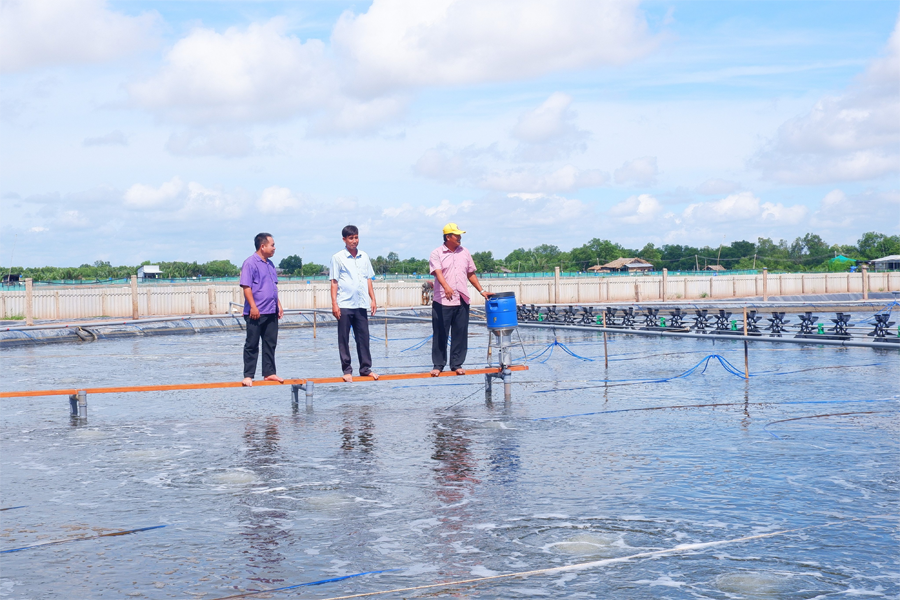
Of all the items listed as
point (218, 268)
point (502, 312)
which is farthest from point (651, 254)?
point (502, 312)

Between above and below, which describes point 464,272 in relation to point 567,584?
above

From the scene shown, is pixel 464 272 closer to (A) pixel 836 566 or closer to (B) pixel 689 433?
(B) pixel 689 433

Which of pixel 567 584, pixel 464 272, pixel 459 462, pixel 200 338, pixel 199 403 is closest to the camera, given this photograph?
pixel 567 584

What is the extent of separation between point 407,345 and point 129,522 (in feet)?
61.5

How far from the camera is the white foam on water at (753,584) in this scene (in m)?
4.70

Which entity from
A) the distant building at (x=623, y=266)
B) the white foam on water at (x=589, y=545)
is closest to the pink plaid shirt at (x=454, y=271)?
the white foam on water at (x=589, y=545)

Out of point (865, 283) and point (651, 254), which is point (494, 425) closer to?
point (865, 283)

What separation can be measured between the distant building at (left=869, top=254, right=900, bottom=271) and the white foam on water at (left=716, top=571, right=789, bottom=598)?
8871 cm

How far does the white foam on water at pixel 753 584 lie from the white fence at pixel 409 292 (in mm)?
36050

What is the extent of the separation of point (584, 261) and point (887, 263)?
36198mm

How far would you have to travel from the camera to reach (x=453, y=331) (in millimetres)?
11766

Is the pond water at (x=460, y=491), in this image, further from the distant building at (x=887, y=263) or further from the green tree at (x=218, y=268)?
the green tree at (x=218, y=268)

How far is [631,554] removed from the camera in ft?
17.5

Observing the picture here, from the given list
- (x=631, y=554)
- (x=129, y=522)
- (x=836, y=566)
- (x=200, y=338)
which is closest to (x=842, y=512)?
(x=836, y=566)
